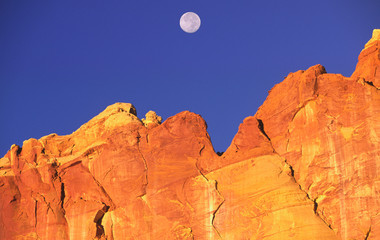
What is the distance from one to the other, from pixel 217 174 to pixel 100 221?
12.5 meters

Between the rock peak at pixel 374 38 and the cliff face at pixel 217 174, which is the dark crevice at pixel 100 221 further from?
the rock peak at pixel 374 38

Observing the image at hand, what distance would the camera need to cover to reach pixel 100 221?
75.6 meters

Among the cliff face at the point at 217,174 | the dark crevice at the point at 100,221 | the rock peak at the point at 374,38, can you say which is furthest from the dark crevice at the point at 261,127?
the dark crevice at the point at 100,221

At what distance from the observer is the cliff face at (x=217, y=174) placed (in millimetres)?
65438

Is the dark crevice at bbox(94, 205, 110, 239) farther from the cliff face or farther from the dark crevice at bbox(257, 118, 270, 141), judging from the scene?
the dark crevice at bbox(257, 118, 270, 141)

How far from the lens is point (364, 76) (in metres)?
69.9

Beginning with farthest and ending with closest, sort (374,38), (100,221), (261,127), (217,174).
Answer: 1. (100,221)
2. (261,127)
3. (217,174)
4. (374,38)

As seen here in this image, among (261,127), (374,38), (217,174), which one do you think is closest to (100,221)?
(217,174)

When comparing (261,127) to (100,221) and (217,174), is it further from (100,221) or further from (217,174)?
(100,221)

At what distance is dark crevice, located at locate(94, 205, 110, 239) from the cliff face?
11 cm

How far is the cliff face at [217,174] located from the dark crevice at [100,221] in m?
0.11

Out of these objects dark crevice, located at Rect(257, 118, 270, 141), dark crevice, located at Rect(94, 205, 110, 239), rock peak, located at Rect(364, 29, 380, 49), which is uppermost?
rock peak, located at Rect(364, 29, 380, 49)

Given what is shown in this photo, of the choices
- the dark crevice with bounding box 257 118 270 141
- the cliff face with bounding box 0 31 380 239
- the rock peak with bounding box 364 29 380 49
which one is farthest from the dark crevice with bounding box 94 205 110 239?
the rock peak with bounding box 364 29 380 49

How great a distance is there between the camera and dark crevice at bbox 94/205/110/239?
74750mm
